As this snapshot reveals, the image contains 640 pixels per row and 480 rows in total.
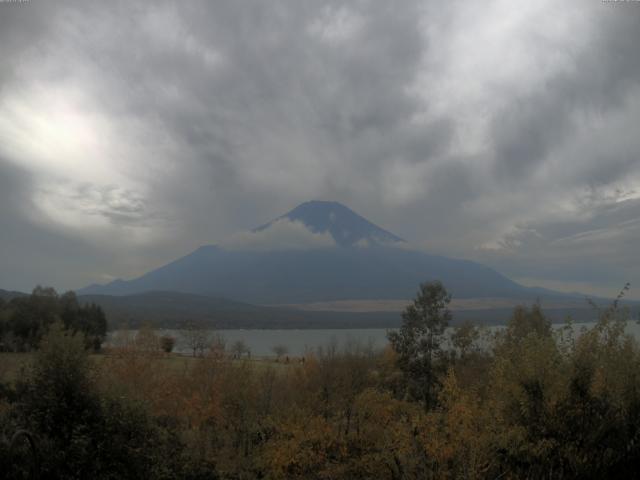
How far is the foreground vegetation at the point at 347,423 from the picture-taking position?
16.4 meters

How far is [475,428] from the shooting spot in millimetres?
22734

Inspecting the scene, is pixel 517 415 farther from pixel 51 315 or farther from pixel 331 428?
pixel 51 315

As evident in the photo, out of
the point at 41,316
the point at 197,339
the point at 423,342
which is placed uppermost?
the point at 41,316

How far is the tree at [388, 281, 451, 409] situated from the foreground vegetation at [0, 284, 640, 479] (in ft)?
6.16

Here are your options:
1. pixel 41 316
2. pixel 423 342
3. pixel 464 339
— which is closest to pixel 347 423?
pixel 423 342

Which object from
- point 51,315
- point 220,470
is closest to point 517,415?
point 220,470

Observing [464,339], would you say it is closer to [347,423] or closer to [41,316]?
[347,423]

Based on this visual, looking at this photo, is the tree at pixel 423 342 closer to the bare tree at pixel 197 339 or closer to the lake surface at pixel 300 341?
the lake surface at pixel 300 341

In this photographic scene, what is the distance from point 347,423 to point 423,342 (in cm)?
1047

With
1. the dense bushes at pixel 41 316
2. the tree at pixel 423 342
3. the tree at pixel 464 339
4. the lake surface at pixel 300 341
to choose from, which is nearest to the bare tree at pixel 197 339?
the lake surface at pixel 300 341

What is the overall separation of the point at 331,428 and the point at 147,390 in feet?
48.8

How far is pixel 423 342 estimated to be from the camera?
41.7m

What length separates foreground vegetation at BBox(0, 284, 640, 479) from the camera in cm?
1641

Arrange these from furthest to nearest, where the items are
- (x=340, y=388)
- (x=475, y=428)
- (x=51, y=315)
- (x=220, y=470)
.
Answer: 1. (x=51, y=315)
2. (x=340, y=388)
3. (x=220, y=470)
4. (x=475, y=428)
